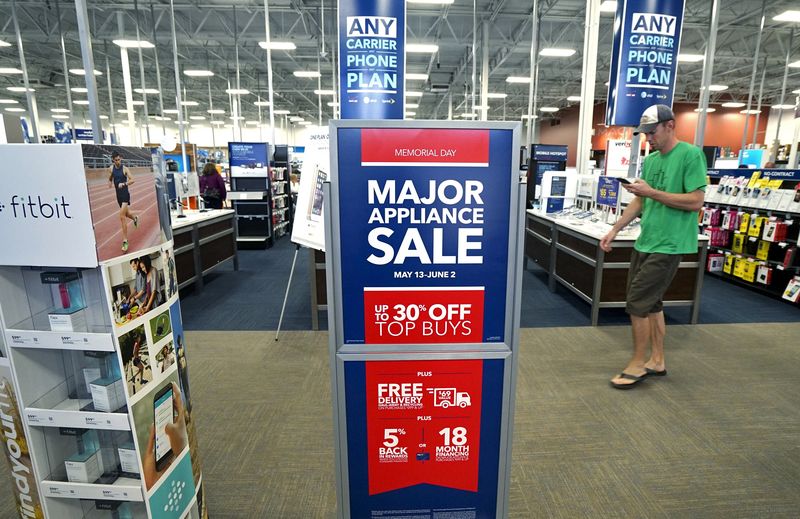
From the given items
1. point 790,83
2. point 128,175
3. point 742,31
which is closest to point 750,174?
point 128,175

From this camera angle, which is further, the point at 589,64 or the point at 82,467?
the point at 589,64

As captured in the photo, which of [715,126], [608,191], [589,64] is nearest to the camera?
[608,191]

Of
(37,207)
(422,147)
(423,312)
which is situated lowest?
(423,312)

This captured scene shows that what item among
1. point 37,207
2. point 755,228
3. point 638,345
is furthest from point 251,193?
point 755,228

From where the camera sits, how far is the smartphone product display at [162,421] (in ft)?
4.95

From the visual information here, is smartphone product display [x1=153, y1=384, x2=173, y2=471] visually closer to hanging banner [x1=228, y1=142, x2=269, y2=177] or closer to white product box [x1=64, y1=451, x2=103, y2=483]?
white product box [x1=64, y1=451, x2=103, y2=483]

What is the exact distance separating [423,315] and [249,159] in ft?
26.5

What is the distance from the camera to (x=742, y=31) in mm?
12914

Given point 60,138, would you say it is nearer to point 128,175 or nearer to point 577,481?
point 128,175

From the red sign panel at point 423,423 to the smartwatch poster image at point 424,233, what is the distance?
102 millimetres

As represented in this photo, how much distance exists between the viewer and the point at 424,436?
54.7 inches

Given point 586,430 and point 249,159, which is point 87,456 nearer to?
point 586,430

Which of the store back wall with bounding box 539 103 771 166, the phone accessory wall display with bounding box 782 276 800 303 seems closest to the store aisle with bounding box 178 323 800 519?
the phone accessory wall display with bounding box 782 276 800 303

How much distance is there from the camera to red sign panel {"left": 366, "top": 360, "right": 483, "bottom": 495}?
1.34 meters
